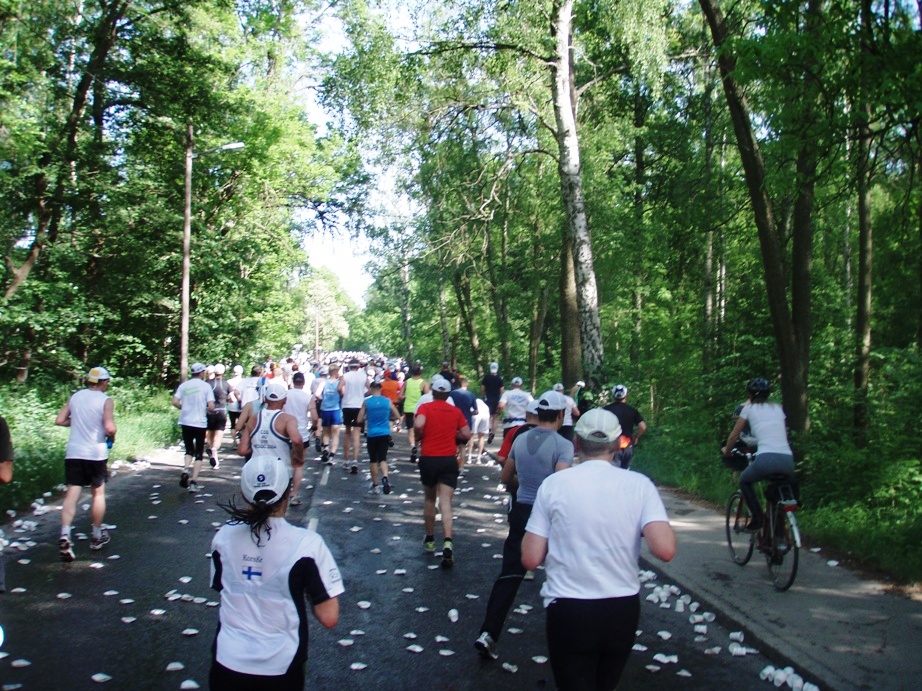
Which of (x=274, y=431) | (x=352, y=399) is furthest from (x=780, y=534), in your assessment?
(x=352, y=399)

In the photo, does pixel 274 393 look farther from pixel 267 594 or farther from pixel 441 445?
pixel 267 594

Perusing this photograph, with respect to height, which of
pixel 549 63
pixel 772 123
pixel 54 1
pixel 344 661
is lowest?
pixel 344 661

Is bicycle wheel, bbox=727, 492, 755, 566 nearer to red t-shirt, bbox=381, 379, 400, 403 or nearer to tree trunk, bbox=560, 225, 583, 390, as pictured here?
tree trunk, bbox=560, 225, 583, 390

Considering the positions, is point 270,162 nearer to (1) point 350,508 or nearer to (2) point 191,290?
(2) point 191,290

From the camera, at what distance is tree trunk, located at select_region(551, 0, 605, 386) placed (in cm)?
1712

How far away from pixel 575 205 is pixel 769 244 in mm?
6054

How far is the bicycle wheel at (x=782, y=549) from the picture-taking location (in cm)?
752

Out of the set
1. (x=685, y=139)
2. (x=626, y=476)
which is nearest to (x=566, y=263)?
(x=685, y=139)

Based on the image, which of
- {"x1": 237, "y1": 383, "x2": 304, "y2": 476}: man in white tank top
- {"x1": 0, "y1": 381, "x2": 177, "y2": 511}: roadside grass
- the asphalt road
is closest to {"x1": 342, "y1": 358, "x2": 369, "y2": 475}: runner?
{"x1": 0, "y1": 381, "x2": 177, "y2": 511}: roadside grass

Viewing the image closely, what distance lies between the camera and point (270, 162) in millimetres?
31812

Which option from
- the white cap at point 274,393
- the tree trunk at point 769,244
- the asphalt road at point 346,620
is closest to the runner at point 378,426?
the asphalt road at point 346,620

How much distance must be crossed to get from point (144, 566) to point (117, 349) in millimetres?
22917

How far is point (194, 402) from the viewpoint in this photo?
1370cm

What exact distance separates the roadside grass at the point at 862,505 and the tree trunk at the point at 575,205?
450 centimetres
